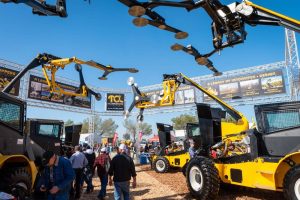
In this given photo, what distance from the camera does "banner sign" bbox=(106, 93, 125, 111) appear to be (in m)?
32.3

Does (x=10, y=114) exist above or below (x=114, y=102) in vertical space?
below

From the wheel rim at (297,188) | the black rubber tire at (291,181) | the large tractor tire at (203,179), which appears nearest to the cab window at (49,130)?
the large tractor tire at (203,179)

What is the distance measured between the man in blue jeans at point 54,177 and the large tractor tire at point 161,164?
1096 cm

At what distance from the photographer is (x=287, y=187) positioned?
5.92 m

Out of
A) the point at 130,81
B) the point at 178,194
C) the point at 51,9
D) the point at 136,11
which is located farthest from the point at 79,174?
the point at 130,81

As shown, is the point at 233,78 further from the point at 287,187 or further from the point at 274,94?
the point at 287,187

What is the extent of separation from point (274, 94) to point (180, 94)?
→ 10220mm

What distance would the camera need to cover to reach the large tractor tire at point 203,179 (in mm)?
7418

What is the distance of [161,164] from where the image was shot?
15.5 m

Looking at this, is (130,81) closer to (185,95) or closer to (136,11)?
(136,11)

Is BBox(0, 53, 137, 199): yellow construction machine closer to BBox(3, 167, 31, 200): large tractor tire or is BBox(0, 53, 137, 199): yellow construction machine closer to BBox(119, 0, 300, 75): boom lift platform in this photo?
BBox(3, 167, 31, 200): large tractor tire

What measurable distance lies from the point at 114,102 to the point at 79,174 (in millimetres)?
23898

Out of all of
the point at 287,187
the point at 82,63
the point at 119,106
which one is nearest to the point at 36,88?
the point at 119,106

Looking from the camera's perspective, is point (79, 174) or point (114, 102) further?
point (114, 102)
